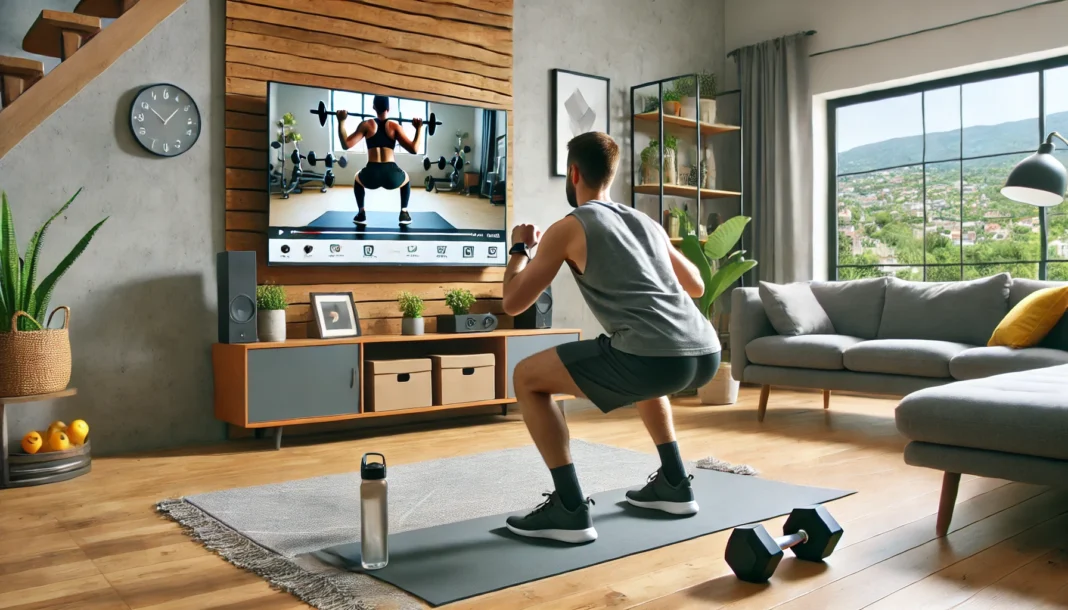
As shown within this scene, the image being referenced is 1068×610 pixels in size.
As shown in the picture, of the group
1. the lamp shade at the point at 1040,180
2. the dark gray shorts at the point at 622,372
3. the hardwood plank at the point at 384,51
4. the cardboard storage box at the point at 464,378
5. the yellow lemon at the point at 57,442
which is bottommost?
the yellow lemon at the point at 57,442

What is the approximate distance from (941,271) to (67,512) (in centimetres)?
Answer: 508

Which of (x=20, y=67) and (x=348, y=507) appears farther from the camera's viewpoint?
(x=20, y=67)

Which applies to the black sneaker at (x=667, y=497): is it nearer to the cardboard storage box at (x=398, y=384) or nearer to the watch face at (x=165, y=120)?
the cardboard storage box at (x=398, y=384)

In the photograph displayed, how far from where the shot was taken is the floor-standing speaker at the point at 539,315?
5004mm

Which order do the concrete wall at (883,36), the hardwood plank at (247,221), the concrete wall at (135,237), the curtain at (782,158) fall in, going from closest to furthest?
the concrete wall at (135,237), the hardwood plank at (247,221), the concrete wall at (883,36), the curtain at (782,158)

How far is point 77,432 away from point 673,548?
2.54 meters

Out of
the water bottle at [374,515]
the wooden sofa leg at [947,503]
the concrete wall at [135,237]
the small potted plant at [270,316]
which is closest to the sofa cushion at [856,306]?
the wooden sofa leg at [947,503]

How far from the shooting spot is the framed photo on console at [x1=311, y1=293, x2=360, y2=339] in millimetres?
4367

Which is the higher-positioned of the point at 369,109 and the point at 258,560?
the point at 369,109

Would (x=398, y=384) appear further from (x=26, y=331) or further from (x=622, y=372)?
→ (x=622, y=372)

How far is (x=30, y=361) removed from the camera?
3381 mm

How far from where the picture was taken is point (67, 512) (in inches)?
115

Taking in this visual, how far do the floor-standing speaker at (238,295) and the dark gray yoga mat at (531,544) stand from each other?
183cm

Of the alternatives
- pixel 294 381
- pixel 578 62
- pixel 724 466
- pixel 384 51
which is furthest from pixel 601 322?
pixel 578 62
